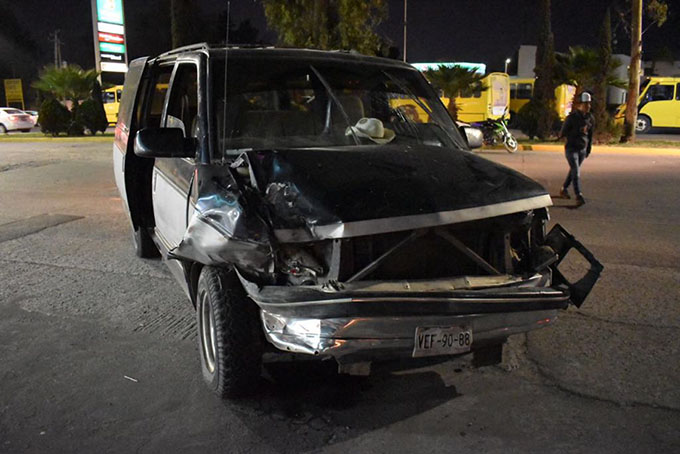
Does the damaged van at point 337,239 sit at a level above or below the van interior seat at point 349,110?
below

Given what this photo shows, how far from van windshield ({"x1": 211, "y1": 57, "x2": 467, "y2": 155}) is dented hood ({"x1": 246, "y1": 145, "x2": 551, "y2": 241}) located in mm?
587

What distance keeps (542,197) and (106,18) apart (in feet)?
105

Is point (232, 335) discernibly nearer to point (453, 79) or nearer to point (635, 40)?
point (635, 40)

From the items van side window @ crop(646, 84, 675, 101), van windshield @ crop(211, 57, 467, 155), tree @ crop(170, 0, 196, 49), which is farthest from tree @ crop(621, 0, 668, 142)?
van windshield @ crop(211, 57, 467, 155)

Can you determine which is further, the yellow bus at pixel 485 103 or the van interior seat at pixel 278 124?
the yellow bus at pixel 485 103

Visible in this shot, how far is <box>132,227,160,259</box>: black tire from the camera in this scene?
6.49 m

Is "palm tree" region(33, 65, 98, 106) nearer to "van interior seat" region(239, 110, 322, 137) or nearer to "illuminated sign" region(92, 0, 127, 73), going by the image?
"illuminated sign" region(92, 0, 127, 73)

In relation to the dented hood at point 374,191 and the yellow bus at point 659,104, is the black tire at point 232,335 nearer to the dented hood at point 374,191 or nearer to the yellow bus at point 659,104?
the dented hood at point 374,191

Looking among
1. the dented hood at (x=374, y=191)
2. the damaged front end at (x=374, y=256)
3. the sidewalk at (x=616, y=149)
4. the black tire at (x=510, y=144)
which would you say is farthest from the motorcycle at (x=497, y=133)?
the damaged front end at (x=374, y=256)

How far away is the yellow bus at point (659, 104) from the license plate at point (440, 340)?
2635 cm

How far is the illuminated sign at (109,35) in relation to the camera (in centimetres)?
3088

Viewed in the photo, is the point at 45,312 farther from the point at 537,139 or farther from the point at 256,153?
the point at 537,139

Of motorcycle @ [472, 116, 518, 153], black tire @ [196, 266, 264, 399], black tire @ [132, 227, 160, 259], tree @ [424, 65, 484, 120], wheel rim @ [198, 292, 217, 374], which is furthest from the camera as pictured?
tree @ [424, 65, 484, 120]

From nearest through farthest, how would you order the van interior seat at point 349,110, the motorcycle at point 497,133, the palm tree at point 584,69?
the van interior seat at point 349,110, the motorcycle at point 497,133, the palm tree at point 584,69
